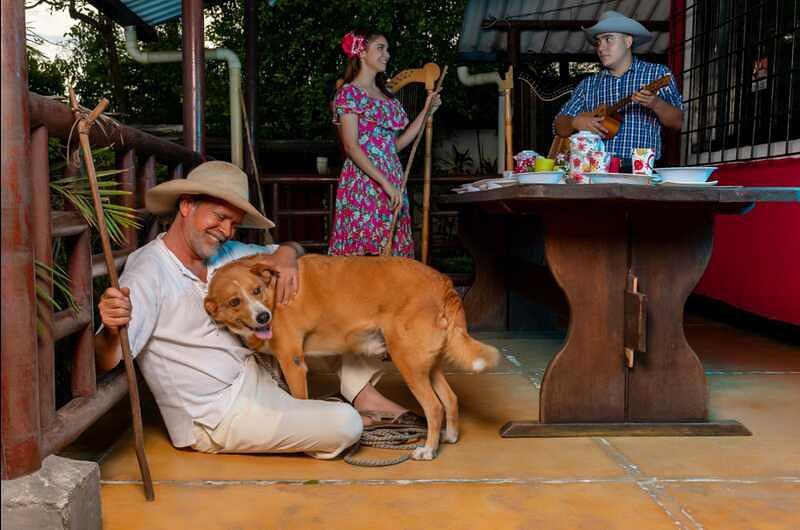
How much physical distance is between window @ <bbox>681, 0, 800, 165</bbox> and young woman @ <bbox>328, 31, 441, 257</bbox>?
8.64 feet

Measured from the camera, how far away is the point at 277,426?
282cm

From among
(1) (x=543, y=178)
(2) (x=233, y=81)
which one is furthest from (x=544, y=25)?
(1) (x=543, y=178)

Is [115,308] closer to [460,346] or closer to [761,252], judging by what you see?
[460,346]

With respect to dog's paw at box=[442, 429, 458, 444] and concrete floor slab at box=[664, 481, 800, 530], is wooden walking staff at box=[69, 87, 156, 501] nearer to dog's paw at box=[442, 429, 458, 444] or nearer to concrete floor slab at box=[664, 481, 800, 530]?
dog's paw at box=[442, 429, 458, 444]

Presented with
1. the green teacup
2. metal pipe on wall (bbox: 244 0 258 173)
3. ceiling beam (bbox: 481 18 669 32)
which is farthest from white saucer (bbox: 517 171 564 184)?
metal pipe on wall (bbox: 244 0 258 173)

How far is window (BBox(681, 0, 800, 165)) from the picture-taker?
17.8ft

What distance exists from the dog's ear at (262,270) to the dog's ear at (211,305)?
192mm

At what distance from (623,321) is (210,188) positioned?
1.72 metres

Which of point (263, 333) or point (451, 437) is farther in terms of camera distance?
point (451, 437)

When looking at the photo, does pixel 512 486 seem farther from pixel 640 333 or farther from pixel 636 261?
pixel 636 261

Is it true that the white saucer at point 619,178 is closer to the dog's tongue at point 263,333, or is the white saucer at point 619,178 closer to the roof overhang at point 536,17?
the dog's tongue at point 263,333

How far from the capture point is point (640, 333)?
307 centimetres

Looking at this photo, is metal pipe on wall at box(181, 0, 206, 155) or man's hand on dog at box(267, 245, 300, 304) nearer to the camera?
man's hand on dog at box(267, 245, 300, 304)

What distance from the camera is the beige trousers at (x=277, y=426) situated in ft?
9.25
